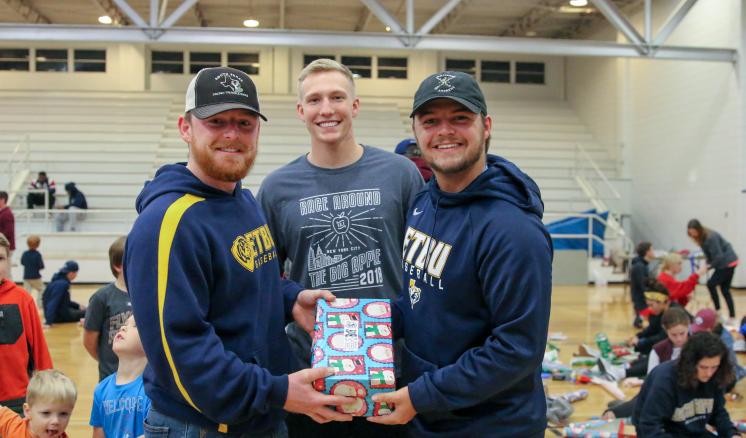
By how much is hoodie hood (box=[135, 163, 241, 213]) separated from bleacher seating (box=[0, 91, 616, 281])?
1481 cm

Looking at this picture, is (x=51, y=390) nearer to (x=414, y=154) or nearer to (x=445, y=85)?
(x=414, y=154)

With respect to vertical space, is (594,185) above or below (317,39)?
below

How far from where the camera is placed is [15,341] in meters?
3.86

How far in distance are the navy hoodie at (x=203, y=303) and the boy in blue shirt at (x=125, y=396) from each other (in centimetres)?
110

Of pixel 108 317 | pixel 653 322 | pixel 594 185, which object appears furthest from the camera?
pixel 594 185

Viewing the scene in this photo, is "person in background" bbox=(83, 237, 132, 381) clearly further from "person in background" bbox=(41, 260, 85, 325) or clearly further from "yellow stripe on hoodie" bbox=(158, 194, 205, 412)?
"person in background" bbox=(41, 260, 85, 325)

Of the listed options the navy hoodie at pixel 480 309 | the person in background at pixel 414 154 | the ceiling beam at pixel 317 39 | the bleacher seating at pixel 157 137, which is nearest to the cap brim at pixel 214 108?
the navy hoodie at pixel 480 309

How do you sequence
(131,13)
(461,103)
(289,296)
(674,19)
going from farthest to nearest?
(674,19)
(131,13)
(289,296)
(461,103)

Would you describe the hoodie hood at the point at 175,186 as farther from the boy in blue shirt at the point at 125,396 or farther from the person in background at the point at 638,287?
the person in background at the point at 638,287

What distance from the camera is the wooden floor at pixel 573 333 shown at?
19.2 ft

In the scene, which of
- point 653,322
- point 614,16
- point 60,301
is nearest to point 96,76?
point 60,301

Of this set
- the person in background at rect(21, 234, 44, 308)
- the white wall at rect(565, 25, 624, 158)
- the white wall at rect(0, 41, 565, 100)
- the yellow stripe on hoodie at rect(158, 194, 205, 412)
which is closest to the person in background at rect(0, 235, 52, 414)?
the yellow stripe on hoodie at rect(158, 194, 205, 412)

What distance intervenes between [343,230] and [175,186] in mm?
800

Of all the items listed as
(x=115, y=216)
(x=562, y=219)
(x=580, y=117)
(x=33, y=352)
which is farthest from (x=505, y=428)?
(x=580, y=117)
